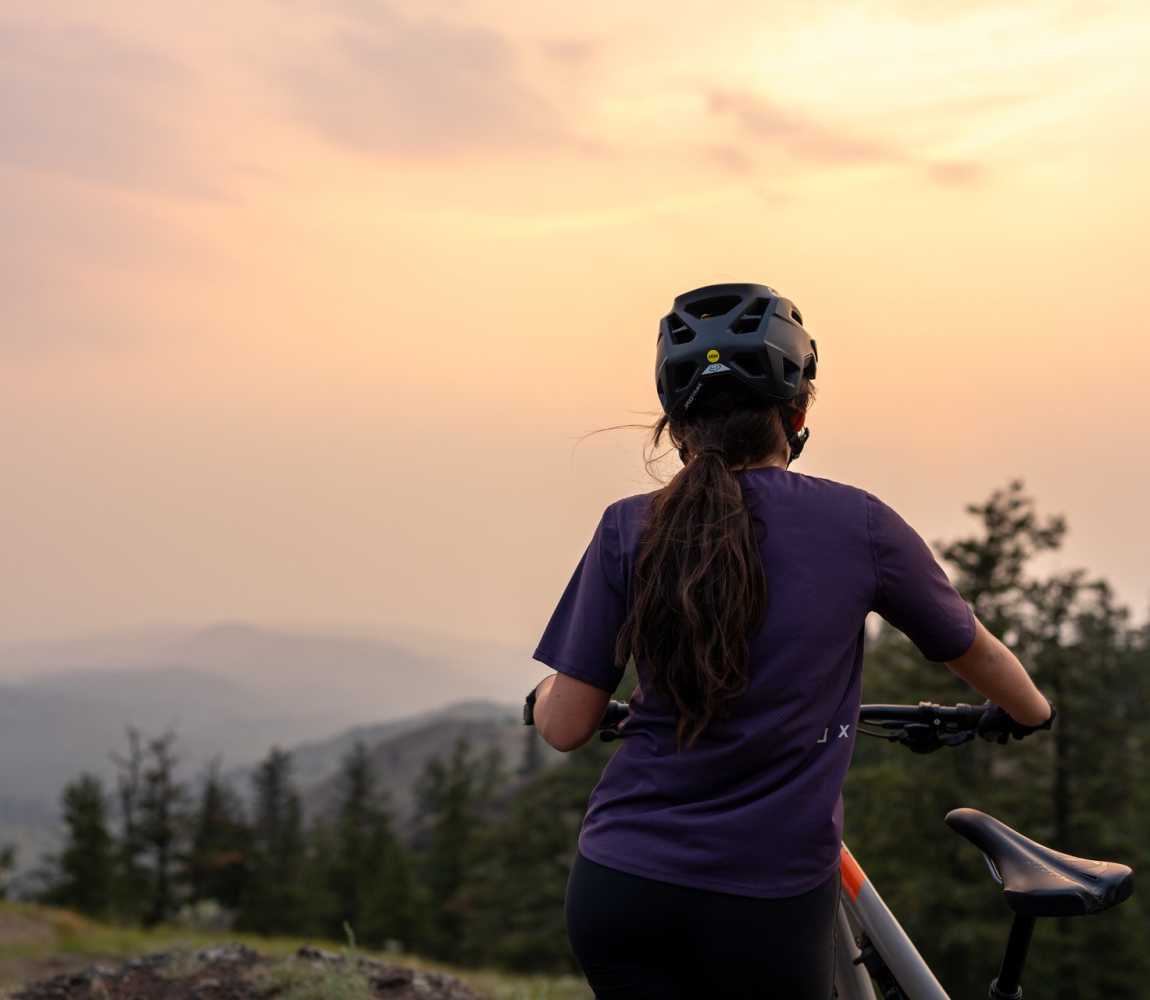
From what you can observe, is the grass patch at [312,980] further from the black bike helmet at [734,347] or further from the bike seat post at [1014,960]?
the black bike helmet at [734,347]

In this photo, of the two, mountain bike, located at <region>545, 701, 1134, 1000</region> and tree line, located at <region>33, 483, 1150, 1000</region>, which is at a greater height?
mountain bike, located at <region>545, 701, 1134, 1000</region>

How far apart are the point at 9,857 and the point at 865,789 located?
45.2 m

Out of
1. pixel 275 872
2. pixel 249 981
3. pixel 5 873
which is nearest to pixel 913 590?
pixel 249 981

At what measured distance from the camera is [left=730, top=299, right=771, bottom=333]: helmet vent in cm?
306

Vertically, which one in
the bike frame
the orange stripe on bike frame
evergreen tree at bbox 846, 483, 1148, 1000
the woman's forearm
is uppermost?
the woman's forearm

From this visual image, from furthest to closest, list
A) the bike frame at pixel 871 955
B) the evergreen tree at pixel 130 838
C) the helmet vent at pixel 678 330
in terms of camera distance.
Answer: the evergreen tree at pixel 130 838
the bike frame at pixel 871 955
the helmet vent at pixel 678 330

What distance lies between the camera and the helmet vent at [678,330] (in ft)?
10.2

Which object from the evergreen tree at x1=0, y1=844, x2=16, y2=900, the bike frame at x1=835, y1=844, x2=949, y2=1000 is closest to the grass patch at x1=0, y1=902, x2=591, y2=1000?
the evergreen tree at x1=0, y1=844, x2=16, y2=900

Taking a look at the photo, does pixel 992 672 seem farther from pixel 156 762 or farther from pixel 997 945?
pixel 156 762

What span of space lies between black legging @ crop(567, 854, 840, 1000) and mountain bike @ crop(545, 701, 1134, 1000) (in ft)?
1.20

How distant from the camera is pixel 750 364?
118 inches

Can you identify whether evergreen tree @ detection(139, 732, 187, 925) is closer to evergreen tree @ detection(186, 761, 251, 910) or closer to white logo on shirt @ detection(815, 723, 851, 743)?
evergreen tree @ detection(186, 761, 251, 910)

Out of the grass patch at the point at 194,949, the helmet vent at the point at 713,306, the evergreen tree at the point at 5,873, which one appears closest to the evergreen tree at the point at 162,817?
the evergreen tree at the point at 5,873

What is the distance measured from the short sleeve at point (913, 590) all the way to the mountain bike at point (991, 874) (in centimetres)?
53
